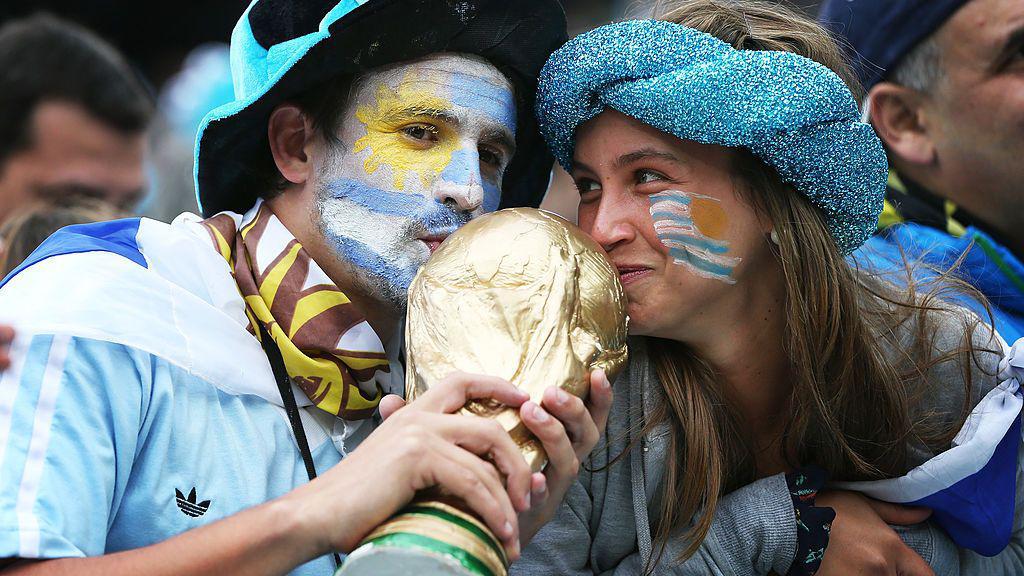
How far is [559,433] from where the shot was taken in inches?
73.2

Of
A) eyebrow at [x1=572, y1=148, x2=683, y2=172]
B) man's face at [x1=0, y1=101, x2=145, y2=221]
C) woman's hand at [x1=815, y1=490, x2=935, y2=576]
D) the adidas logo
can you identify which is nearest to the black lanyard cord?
the adidas logo

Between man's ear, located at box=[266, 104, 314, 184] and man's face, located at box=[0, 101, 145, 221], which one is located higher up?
man's face, located at box=[0, 101, 145, 221]

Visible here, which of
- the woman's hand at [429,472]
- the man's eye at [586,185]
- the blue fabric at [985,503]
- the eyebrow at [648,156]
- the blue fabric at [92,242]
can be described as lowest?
the blue fabric at [985,503]

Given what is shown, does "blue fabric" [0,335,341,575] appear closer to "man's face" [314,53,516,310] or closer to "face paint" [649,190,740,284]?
"man's face" [314,53,516,310]

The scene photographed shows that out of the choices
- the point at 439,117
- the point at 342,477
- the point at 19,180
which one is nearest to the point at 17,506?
the point at 342,477

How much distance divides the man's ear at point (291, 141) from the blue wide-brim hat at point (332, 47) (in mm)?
32

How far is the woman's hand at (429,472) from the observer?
67.9 inches

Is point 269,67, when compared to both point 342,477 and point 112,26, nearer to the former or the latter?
point 342,477

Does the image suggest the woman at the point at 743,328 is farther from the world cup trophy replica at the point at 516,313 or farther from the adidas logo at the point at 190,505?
the adidas logo at the point at 190,505

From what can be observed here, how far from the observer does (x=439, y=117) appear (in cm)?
253

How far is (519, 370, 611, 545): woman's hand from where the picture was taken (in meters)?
1.84

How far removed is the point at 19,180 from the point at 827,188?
3.34 m

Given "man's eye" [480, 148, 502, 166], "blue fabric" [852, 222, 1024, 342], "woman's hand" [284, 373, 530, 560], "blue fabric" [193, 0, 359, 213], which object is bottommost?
"blue fabric" [852, 222, 1024, 342]

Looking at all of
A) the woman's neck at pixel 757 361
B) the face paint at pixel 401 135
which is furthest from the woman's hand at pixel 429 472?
the woman's neck at pixel 757 361
